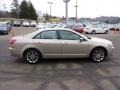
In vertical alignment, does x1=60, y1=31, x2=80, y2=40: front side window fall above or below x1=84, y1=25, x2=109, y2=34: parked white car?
above

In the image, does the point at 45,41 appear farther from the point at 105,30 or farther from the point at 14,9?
the point at 14,9

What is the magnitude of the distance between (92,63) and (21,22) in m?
70.6

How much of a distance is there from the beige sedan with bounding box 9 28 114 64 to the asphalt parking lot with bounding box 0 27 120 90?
1.17 feet

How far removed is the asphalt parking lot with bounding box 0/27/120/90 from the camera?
279 inches

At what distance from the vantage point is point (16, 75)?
27.8ft

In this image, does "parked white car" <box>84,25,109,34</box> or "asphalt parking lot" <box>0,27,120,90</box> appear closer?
"asphalt parking lot" <box>0,27,120,90</box>

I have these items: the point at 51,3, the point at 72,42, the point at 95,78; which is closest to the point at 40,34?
the point at 72,42

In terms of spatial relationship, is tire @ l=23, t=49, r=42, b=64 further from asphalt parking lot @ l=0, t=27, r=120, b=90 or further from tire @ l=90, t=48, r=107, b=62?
tire @ l=90, t=48, r=107, b=62

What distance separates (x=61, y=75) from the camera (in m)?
8.44

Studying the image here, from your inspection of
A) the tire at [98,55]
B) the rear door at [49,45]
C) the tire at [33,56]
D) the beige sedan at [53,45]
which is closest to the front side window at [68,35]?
the beige sedan at [53,45]

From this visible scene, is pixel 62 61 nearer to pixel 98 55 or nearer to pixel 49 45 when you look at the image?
pixel 49 45

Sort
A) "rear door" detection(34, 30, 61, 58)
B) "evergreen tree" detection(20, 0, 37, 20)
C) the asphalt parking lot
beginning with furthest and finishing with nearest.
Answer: "evergreen tree" detection(20, 0, 37, 20), "rear door" detection(34, 30, 61, 58), the asphalt parking lot

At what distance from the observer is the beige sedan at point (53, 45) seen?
34.5ft

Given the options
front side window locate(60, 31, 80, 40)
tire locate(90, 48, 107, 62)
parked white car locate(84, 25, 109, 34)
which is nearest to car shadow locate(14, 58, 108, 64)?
tire locate(90, 48, 107, 62)
